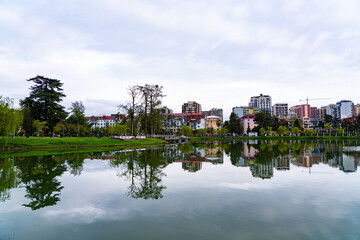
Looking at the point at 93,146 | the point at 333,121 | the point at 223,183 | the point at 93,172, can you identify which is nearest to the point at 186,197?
the point at 223,183

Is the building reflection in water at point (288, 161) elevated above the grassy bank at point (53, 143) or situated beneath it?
situated beneath

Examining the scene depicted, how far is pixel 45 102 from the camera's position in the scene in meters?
60.9

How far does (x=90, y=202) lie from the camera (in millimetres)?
9539

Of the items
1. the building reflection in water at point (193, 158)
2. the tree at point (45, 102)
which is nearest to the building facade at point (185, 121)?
the tree at point (45, 102)

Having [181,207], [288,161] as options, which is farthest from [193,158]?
[181,207]

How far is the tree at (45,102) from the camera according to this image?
196 ft

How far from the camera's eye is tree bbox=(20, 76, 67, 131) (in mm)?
59781

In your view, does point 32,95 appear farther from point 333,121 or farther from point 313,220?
point 333,121

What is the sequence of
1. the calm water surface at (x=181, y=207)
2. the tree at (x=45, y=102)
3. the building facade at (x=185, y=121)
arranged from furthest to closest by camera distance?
the building facade at (x=185, y=121), the tree at (x=45, y=102), the calm water surface at (x=181, y=207)

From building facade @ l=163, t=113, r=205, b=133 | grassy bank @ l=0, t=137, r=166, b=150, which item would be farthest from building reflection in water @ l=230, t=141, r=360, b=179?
building facade @ l=163, t=113, r=205, b=133

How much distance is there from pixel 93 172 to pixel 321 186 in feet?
46.9

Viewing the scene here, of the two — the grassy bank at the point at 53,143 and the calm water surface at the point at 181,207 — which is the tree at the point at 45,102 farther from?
the calm water surface at the point at 181,207

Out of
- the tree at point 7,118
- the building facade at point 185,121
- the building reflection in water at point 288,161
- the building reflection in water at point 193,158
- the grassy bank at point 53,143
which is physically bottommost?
the building reflection in water at point 193,158

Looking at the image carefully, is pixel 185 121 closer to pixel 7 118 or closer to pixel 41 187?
pixel 7 118
